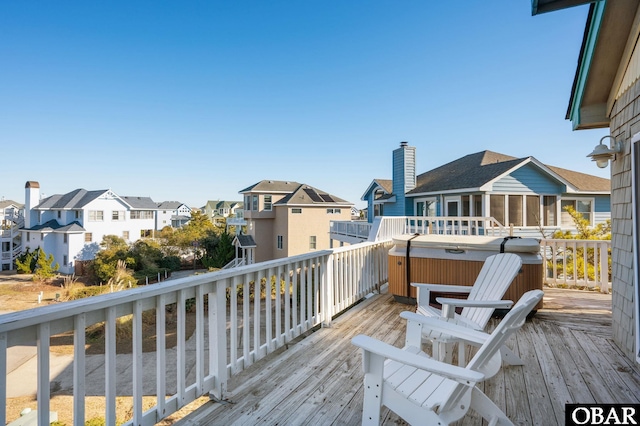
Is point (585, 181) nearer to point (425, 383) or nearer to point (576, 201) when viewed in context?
point (576, 201)

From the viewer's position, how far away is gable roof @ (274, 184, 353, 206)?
21453mm

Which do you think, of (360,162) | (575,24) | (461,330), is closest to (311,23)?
(575,24)

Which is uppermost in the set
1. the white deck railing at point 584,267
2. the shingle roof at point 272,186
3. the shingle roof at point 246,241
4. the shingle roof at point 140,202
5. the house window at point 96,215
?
the shingle roof at point 272,186

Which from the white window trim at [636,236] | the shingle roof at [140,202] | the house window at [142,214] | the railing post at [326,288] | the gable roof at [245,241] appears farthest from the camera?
the shingle roof at [140,202]

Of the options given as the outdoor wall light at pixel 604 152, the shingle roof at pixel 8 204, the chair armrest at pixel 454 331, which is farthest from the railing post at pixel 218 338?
the shingle roof at pixel 8 204

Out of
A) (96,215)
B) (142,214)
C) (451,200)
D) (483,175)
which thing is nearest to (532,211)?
(483,175)

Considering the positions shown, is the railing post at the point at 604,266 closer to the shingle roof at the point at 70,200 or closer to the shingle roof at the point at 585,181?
the shingle roof at the point at 585,181

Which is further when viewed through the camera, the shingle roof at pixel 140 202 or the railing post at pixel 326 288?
the shingle roof at pixel 140 202

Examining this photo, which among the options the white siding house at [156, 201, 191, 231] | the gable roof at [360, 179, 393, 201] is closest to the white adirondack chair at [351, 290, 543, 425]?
the gable roof at [360, 179, 393, 201]

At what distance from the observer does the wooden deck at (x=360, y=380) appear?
2031 millimetres

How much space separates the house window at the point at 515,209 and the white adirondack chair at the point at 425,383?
11.3m

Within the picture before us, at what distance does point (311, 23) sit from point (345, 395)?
11.1m

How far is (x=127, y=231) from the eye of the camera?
2584 cm

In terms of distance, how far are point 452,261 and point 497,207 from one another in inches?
336
